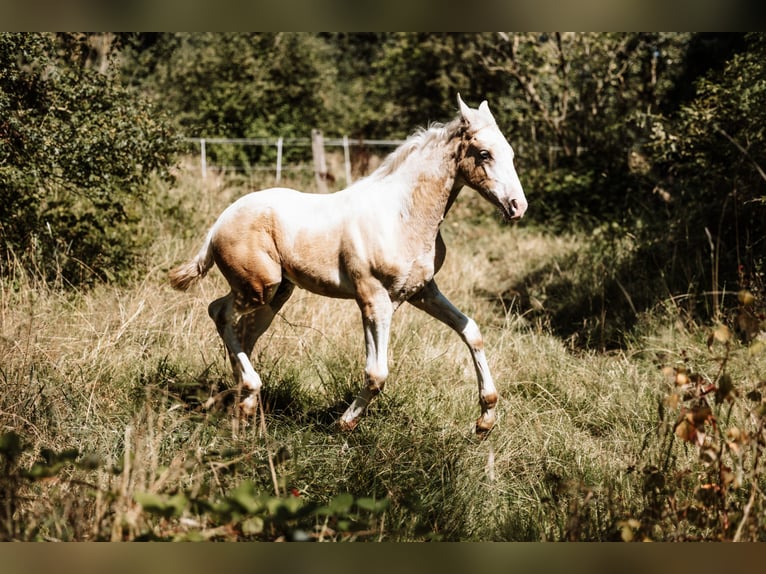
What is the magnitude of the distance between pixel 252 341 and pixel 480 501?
1.91 metres

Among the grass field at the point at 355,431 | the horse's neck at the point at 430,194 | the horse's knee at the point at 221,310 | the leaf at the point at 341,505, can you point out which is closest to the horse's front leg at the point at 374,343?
the grass field at the point at 355,431

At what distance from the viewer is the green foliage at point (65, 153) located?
19.4 feet

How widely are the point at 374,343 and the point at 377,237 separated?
622 millimetres

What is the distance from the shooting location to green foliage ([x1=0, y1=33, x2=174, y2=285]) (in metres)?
5.93

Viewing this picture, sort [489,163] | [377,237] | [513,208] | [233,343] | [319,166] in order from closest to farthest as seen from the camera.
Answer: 1. [513,208]
2. [489,163]
3. [377,237]
4. [233,343]
5. [319,166]

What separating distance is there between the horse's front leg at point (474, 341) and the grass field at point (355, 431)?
163 mm

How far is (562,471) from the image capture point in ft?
13.6

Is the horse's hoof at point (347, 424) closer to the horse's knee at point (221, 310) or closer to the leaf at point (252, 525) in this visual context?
the horse's knee at point (221, 310)

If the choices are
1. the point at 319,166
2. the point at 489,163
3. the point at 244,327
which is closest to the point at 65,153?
the point at 244,327

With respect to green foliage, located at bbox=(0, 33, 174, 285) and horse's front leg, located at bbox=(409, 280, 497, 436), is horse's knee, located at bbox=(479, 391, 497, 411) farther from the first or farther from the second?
green foliage, located at bbox=(0, 33, 174, 285)

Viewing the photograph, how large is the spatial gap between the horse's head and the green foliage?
3720mm

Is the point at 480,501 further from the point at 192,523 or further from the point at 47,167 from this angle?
the point at 47,167

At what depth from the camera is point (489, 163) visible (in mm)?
3982

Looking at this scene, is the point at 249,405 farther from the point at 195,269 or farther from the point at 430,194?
the point at 430,194
